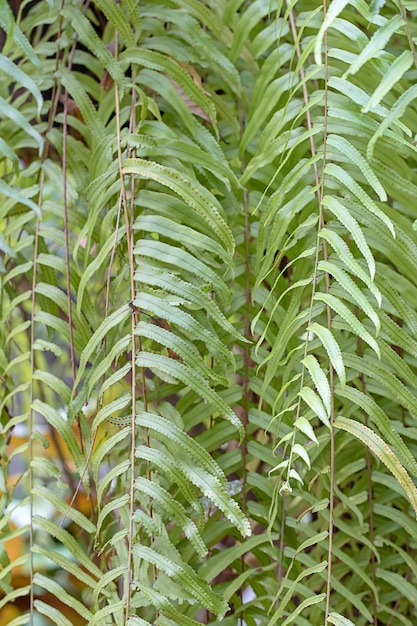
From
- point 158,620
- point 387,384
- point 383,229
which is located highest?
point 383,229

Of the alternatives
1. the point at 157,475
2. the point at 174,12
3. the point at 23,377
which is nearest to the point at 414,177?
the point at 174,12

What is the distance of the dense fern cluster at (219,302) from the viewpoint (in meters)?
0.58

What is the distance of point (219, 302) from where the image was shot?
0.75 metres

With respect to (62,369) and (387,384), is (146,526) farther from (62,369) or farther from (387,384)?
(62,369)

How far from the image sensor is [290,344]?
68 centimetres

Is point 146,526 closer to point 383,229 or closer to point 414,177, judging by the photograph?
point 383,229

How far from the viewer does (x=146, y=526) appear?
0.59 metres

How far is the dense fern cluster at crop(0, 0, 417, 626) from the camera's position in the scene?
0.58 meters

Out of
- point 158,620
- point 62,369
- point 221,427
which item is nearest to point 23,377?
point 62,369

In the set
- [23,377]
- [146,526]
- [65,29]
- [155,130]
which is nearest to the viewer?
[146,526]

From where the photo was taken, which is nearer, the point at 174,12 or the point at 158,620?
the point at 158,620

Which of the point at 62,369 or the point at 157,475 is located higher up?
the point at 62,369

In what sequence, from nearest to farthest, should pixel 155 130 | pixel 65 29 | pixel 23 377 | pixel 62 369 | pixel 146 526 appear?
1. pixel 146 526
2. pixel 155 130
3. pixel 65 29
4. pixel 23 377
5. pixel 62 369

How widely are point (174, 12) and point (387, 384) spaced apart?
41cm
